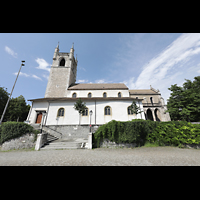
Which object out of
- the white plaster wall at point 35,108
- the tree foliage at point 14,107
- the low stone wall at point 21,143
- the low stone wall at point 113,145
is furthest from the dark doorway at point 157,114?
the tree foliage at point 14,107

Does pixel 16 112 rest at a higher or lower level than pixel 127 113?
higher

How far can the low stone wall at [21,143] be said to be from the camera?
9516 mm

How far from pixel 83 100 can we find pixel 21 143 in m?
11.2

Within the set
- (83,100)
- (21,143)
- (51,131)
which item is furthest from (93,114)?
(21,143)

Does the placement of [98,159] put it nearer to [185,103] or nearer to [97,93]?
[97,93]

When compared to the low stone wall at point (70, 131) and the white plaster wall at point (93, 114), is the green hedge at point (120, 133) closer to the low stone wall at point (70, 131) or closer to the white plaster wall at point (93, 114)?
the low stone wall at point (70, 131)

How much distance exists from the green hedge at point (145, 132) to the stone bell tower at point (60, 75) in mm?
17138

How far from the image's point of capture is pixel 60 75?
25391mm

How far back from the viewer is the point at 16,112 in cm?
2894

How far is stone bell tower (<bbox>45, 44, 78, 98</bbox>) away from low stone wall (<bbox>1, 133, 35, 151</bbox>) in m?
13.8
